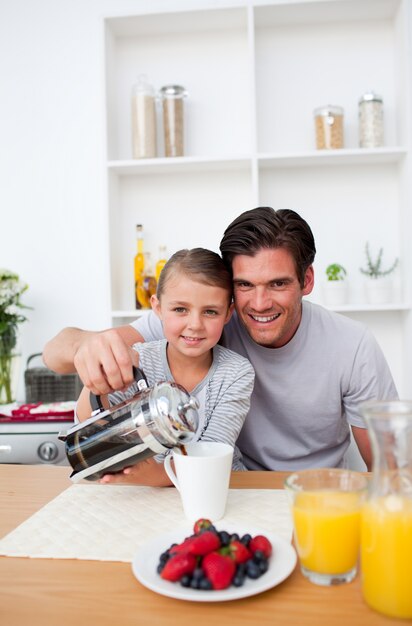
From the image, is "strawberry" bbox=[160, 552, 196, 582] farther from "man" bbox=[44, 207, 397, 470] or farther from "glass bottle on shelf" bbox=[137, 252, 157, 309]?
"glass bottle on shelf" bbox=[137, 252, 157, 309]

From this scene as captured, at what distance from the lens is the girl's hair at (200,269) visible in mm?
1310

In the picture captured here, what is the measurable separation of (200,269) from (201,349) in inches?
6.7

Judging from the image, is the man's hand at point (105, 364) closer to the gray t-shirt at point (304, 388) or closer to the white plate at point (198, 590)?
the white plate at point (198, 590)

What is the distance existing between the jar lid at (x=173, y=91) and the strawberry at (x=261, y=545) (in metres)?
1.94

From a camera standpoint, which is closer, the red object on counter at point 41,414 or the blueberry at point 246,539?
the blueberry at point 246,539

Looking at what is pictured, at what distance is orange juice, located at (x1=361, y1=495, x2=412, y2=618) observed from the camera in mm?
605

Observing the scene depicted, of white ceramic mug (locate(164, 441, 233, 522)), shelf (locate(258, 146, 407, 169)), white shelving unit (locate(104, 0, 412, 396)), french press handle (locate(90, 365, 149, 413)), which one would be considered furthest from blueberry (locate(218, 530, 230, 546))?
shelf (locate(258, 146, 407, 169))

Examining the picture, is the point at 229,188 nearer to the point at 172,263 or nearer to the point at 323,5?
the point at 323,5

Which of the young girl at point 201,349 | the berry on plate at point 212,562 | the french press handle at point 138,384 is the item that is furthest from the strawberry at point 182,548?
the young girl at point 201,349

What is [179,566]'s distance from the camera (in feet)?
2.20

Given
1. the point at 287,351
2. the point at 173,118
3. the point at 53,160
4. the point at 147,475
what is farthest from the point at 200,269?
the point at 53,160

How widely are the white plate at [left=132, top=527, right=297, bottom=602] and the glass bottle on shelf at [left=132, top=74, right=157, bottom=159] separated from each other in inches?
70.3

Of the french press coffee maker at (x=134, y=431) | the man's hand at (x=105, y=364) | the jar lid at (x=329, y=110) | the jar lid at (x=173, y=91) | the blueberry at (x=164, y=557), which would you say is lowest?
the blueberry at (x=164, y=557)

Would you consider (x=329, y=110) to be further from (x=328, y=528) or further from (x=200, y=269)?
(x=328, y=528)
